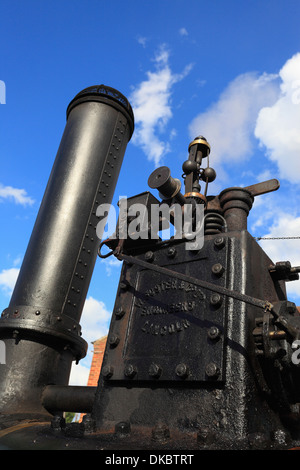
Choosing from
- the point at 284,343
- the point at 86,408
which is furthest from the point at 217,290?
the point at 86,408

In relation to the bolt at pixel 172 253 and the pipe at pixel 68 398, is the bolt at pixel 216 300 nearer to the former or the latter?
the bolt at pixel 172 253

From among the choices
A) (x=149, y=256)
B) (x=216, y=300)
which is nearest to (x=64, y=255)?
(x=149, y=256)

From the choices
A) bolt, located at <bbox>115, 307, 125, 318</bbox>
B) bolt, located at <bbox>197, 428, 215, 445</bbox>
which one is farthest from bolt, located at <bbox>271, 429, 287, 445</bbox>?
bolt, located at <bbox>115, 307, 125, 318</bbox>

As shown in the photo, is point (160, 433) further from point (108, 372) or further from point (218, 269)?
point (218, 269)

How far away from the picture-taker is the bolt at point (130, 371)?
208 cm

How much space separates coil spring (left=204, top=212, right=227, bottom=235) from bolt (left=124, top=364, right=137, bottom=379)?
0.92 meters

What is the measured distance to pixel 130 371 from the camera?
2084 mm

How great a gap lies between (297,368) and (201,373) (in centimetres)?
47

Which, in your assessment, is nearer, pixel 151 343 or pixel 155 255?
pixel 151 343

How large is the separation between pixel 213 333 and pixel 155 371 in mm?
366

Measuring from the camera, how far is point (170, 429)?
1.84 metres

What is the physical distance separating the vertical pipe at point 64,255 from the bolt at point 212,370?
4.82 ft
